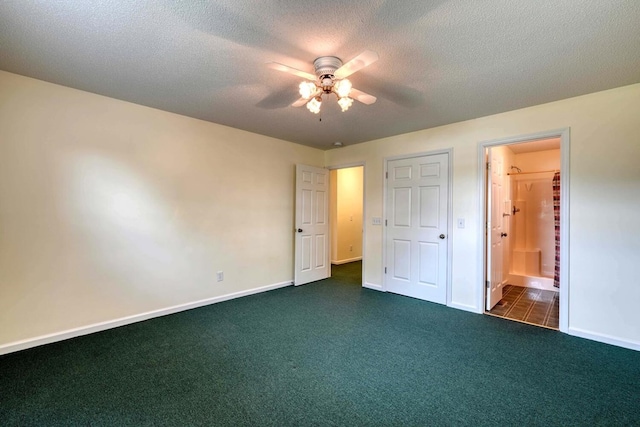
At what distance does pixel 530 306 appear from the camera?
368 cm

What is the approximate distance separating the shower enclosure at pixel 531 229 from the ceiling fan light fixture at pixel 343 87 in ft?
13.7

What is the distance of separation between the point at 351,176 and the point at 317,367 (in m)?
5.08

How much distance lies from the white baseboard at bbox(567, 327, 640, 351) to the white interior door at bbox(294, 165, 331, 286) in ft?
10.8

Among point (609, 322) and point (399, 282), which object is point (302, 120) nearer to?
point (399, 282)

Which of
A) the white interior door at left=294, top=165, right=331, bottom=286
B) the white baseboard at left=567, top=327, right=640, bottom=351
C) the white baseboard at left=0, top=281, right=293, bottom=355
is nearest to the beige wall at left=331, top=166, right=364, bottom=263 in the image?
the white interior door at left=294, top=165, right=331, bottom=286

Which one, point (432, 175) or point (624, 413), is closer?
point (624, 413)

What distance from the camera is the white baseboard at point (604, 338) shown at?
252 cm

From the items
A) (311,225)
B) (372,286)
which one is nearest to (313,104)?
(311,225)

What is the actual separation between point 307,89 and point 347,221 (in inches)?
192

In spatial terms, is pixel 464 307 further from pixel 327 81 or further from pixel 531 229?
pixel 327 81

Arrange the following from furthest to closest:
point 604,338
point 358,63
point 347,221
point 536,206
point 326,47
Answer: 1. point 347,221
2. point 536,206
3. point 604,338
4. point 326,47
5. point 358,63

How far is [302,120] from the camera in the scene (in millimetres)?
3477

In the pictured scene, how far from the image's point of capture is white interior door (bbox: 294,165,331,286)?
4.57 meters

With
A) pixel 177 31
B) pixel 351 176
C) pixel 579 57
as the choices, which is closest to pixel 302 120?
pixel 177 31
